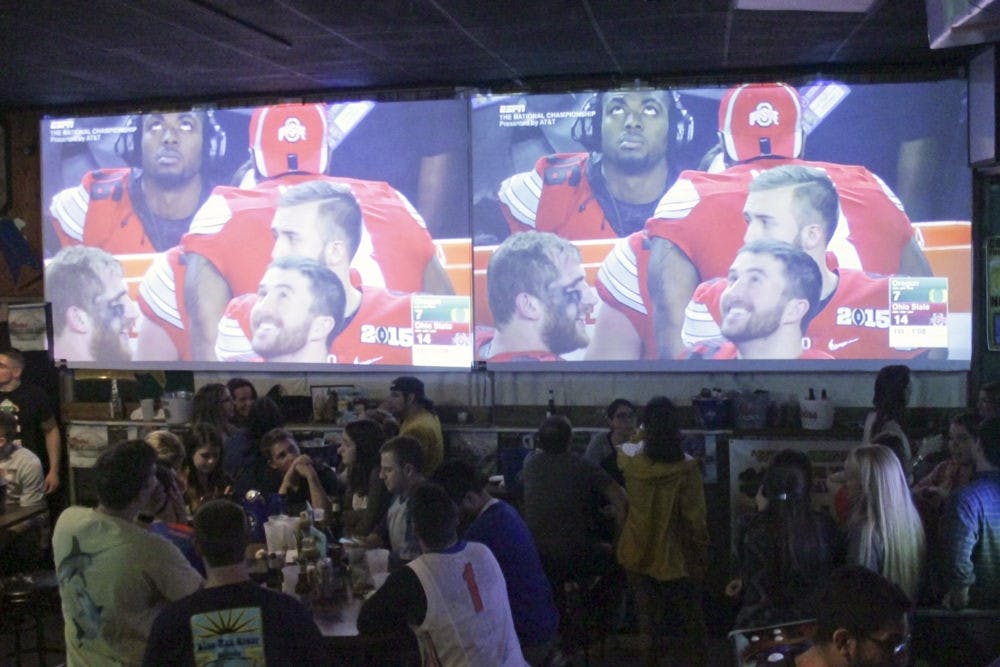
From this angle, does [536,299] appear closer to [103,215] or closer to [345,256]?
[345,256]

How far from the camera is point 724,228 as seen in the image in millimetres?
6754

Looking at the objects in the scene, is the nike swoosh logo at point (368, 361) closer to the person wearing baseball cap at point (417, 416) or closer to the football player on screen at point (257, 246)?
the football player on screen at point (257, 246)

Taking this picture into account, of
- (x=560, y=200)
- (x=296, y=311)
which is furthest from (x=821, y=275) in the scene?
(x=296, y=311)

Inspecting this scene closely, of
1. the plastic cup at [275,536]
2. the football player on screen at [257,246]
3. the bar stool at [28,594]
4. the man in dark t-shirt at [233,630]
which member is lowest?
the bar stool at [28,594]

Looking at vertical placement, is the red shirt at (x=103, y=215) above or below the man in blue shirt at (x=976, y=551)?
above

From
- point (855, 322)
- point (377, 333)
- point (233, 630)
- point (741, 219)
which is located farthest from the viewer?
point (377, 333)

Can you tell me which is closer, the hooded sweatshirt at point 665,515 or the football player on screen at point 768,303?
the hooded sweatshirt at point 665,515

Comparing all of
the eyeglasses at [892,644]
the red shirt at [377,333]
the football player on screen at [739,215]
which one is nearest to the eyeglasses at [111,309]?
the red shirt at [377,333]

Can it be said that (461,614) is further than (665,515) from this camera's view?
No

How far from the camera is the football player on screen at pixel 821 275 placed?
659 cm

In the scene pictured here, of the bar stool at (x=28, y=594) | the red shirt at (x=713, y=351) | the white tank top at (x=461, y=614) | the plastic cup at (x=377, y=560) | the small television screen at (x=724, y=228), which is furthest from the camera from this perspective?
the red shirt at (x=713, y=351)

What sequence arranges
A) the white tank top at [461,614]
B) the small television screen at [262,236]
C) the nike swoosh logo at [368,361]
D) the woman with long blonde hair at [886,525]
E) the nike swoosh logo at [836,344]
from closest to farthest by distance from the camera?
1. the white tank top at [461,614]
2. the woman with long blonde hair at [886,525]
3. the nike swoosh logo at [836,344]
4. the small television screen at [262,236]
5. the nike swoosh logo at [368,361]

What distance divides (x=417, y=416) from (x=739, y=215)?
2.34 metres

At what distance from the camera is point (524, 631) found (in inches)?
147
